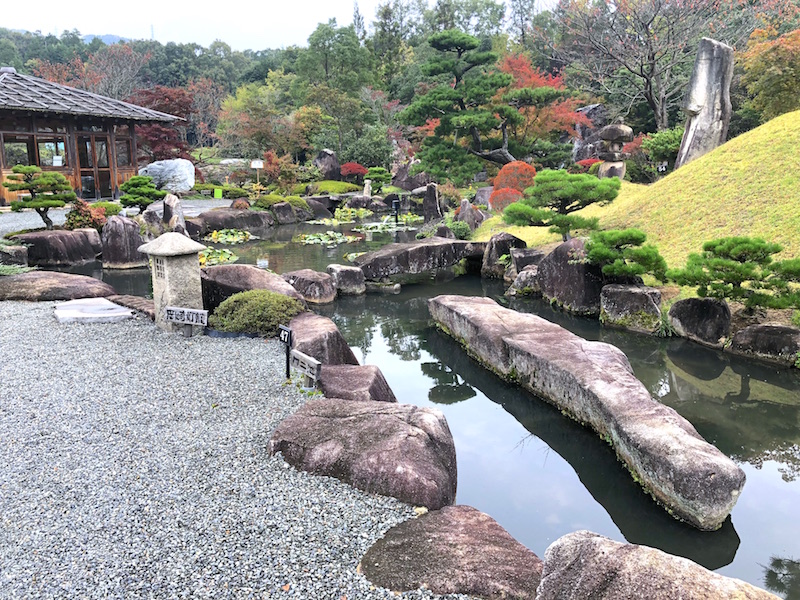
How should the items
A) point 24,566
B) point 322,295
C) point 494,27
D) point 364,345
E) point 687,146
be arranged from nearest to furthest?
point 24,566
point 364,345
point 322,295
point 687,146
point 494,27

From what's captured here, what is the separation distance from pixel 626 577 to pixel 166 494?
3.02 metres

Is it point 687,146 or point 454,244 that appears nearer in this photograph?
point 454,244

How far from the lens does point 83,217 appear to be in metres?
17.2

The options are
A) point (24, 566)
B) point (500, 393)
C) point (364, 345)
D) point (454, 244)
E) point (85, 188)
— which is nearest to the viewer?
point (24, 566)

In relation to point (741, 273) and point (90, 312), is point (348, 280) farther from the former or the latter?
point (741, 273)

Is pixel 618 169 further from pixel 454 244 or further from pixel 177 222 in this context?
pixel 177 222

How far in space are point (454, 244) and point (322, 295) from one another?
4034 mm

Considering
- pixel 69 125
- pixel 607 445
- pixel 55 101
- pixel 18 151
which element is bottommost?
pixel 607 445

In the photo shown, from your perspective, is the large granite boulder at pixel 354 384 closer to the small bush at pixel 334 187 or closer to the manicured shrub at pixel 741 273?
the manicured shrub at pixel 741 273

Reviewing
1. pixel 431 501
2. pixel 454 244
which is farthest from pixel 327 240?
pixel 431 501

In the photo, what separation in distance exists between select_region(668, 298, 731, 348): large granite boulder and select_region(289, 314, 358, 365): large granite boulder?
5.48 metres

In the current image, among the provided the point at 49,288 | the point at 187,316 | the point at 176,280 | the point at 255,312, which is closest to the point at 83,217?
the point at 49,288

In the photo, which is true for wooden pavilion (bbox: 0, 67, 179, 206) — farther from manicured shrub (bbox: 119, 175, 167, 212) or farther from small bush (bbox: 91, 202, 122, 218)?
manicured shrub (bbox: 119, 175, 167, 212)

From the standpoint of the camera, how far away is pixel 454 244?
14.8m
